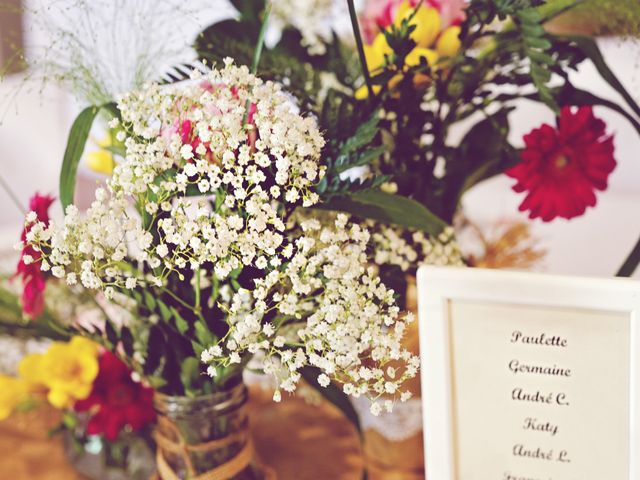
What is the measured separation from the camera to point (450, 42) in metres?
0.68

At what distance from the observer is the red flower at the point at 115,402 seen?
756 mm

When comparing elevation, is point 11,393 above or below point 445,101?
below

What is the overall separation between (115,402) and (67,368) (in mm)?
62

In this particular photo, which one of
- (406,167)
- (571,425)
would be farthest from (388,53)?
(571,425)

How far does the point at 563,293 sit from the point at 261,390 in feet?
1.84

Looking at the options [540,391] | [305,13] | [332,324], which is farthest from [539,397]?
[305,13]

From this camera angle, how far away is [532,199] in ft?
2.12

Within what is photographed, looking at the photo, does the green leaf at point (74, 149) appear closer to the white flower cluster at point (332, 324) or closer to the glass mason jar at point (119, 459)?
the white flower cluster at point (332, 324)

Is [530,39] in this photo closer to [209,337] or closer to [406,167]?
[406,167]

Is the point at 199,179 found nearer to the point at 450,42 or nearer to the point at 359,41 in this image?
the point at 359,41

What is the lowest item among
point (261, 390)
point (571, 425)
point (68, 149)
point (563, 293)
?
point (261, 390)

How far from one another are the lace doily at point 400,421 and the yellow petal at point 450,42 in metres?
0.35

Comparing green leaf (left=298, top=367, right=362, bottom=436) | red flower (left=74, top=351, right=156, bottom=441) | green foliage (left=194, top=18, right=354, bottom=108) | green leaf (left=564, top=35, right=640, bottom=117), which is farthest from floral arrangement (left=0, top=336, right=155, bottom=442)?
green leaf (left=564, top=35, right=640, bottom=117)

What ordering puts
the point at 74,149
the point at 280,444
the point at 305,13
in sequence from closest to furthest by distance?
the point at 74,149 < the point at 280,444 < the point at 305,13
